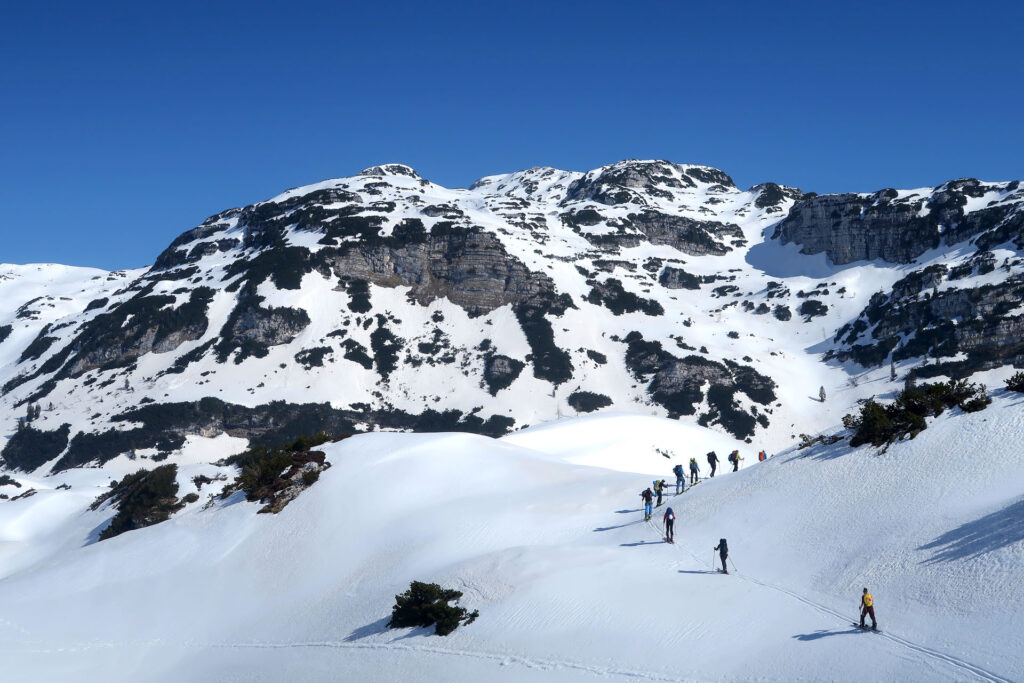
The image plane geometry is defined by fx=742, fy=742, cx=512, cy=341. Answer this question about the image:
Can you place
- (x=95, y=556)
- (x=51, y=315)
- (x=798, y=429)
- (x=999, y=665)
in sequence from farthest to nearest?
(x=51, y=315)
(x=798, y=429)
(x=95, y=556)
(x=999, y=665)

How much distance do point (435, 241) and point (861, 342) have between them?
69.2 m

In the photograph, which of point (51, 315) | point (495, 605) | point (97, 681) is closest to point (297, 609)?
point (97, 681)

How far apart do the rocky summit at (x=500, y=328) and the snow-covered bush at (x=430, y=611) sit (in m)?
73.3

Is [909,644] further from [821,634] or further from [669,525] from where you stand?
[669,525]

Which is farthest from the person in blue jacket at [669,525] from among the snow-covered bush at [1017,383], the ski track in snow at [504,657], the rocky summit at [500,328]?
the rocky summit at [500,328]

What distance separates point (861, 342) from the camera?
351ft

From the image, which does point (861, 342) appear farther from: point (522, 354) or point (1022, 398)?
point (1022, 398)

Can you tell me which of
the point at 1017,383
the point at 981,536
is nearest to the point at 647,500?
the point at 981,536

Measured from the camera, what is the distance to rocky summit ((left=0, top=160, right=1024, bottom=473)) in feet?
307

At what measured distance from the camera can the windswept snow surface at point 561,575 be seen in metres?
14.4

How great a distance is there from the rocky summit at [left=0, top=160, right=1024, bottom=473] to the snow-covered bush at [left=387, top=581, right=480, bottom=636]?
7332 cm

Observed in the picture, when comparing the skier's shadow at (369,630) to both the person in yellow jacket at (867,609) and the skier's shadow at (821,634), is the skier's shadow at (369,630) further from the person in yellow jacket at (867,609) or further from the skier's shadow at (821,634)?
the person in yellow jacket at (867,609)

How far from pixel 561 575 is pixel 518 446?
23.3m

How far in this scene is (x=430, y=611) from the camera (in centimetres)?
1962
